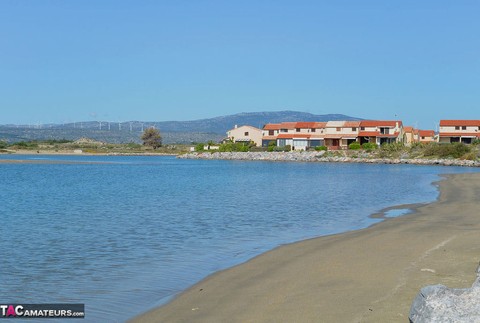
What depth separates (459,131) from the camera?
9744 centimetres

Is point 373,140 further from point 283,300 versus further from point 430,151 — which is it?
point 283,300

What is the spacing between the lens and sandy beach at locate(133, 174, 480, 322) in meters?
8.50

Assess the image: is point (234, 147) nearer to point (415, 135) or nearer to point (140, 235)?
point (415, 135)

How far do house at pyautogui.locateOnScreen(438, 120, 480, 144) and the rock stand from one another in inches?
3807

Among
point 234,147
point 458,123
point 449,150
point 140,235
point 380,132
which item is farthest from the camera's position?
point 234,147

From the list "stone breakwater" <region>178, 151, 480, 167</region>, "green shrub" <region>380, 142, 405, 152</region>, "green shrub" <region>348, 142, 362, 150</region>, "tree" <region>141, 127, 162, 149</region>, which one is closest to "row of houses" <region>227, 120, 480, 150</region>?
"green shrub" <region>348, 142, 362, 150</region>

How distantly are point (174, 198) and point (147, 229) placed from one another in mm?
12185

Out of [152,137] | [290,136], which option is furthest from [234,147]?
[152,137]

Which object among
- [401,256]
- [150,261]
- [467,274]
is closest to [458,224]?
[401,256]

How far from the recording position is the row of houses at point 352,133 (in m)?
97.7

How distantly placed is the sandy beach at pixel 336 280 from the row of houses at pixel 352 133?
281ft

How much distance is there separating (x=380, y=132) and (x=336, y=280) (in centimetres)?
9327

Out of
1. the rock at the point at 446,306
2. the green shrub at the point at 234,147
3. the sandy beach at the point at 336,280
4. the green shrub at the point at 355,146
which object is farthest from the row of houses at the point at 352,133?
the rock at the point at 446,306

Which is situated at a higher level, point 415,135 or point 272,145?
point 415,135
